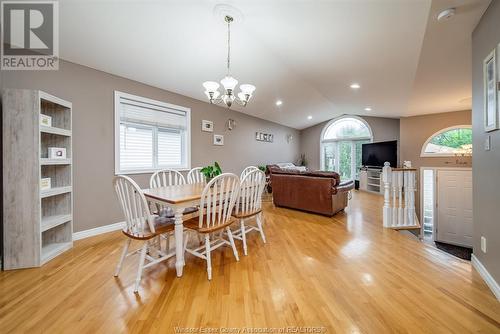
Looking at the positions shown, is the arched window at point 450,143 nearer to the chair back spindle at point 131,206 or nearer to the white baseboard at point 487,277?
the white baseboard at point 487,277

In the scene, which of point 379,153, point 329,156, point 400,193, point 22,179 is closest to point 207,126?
point 22,179

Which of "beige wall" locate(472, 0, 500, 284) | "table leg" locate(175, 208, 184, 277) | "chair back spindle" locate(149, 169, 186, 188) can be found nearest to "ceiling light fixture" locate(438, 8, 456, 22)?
"beige wall" locate(472, 0, 500, 284)

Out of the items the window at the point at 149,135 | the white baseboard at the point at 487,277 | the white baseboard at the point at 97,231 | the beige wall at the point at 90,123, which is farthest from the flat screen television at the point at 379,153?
the white baseboard at the point at 97,231

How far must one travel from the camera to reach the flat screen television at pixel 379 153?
608cm

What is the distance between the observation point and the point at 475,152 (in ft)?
6.43

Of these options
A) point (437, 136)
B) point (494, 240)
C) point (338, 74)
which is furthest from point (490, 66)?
point (437, 136)

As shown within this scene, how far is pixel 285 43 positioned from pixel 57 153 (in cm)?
307

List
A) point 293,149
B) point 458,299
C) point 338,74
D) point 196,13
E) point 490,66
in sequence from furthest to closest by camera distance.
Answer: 1. point 293,149
2. point 338,74
3. point 196,13
4. point 490,66
5. point 458,299

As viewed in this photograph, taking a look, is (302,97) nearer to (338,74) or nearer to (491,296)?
(338,74)

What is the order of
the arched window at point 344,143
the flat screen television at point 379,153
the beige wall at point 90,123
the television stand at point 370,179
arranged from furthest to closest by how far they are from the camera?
the arched window at point 344,143, the television stand at point 370,179, the flat screen television at point 379,153, the beige wall at point 90,123

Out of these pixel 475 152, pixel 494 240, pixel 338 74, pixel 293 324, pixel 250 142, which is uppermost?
pixel 338 74

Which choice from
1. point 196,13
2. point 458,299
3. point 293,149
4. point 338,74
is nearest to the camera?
point 458,299

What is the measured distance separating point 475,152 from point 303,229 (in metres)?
2.09

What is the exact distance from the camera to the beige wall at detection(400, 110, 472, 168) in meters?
5.06
